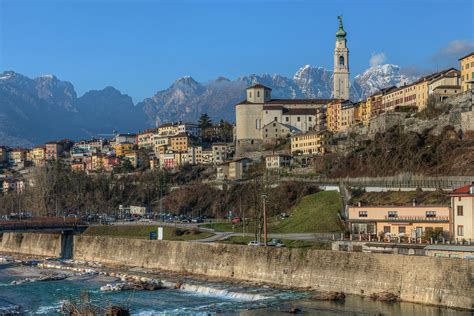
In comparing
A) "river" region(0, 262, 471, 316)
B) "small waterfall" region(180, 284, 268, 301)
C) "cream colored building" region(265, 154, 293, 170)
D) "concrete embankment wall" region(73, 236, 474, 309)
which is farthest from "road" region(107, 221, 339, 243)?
"cream colored building" region(265, 154, 293, 170)

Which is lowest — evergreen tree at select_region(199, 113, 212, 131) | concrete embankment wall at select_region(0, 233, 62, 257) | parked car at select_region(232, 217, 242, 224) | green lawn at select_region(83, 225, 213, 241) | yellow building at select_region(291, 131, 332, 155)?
concrete embankment wall at select_region(0, 233, 62, 257)

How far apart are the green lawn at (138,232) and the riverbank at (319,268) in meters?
9.09

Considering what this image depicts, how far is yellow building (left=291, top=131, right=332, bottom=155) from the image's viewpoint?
116238mm

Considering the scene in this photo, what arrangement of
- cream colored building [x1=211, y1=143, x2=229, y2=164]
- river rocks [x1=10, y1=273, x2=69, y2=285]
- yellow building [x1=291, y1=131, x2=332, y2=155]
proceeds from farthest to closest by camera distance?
cream colored building [x1=211, y1=143, x2=229, y2=164], yellow building [x1=291, y1=131, x2=332, y2=155], river rocks [x1=10, y1=273, x2=69, y2=285]

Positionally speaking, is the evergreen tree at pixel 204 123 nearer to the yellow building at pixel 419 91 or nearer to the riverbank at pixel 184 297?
the yellow building at pixel 419 91

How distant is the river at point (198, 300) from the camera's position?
140 ft

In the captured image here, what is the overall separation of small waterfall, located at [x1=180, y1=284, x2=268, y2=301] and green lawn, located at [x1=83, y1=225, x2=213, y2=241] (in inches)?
858

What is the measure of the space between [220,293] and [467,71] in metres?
56.4

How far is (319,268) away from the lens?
4919cm

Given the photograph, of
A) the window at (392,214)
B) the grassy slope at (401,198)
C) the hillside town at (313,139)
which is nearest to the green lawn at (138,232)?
the grassy slope at (401,198)

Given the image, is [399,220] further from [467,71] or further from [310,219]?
[467,71]

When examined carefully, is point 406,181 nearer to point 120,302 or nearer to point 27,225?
point 120,302

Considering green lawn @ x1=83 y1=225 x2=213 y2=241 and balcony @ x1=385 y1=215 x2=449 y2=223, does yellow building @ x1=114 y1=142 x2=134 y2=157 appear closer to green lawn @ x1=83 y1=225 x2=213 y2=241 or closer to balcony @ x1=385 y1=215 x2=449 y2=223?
green lawn @ x1=83 y1=225 x2=213 y2=241

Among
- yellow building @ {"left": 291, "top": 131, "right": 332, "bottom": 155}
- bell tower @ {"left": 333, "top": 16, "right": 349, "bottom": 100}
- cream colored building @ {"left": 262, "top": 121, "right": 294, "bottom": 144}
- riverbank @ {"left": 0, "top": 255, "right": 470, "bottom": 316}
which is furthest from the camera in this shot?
bell tower @ {"left": 333, "top": 16, "right": 349, "bottom": 100}
